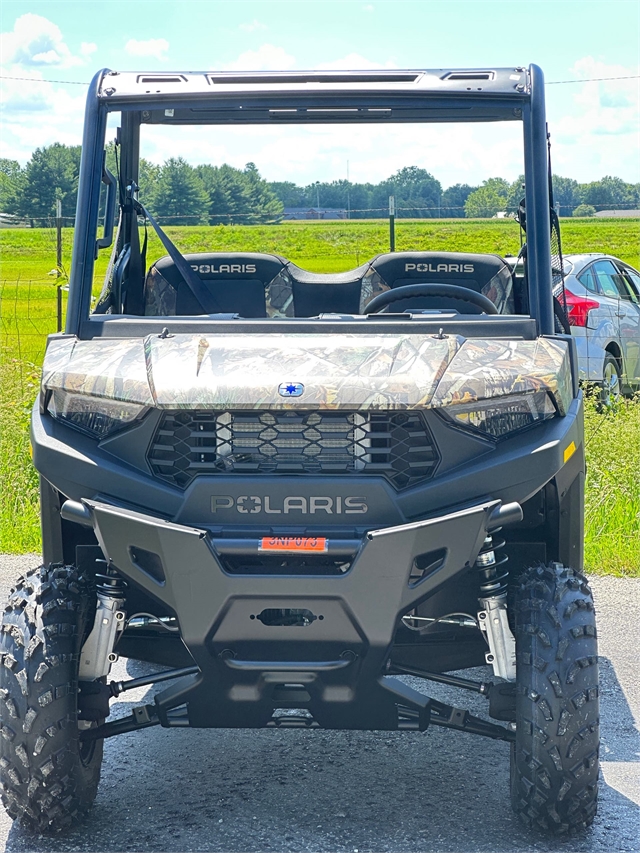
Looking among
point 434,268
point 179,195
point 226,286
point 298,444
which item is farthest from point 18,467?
point 298,444

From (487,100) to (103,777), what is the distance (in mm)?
2581

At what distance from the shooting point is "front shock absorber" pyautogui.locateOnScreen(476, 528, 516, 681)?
131 inches

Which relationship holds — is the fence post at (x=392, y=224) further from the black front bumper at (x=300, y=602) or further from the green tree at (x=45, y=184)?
the black front bumper at (x=300, y=602)

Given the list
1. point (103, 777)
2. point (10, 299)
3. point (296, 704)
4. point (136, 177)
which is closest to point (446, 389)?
point (296, 704)

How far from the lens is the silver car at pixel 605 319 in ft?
34.0

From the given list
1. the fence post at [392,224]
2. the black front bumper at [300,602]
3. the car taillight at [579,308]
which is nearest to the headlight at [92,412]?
the black front bumper at [300,602]

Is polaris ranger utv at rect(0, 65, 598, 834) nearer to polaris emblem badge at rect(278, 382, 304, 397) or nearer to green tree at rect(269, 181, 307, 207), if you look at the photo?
polaris emblem badge at rect(278, 382, 304, 397)

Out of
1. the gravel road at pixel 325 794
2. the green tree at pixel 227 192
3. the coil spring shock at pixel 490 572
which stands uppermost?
the green tree at pixel 227 192

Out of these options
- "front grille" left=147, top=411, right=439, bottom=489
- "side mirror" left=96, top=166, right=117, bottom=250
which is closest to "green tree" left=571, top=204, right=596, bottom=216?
"side mirror" left=96, top=166, right=117, bottom=250

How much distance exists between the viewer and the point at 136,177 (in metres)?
4.90

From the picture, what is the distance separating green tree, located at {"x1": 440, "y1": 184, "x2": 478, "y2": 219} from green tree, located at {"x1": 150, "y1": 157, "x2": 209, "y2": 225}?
1099mm

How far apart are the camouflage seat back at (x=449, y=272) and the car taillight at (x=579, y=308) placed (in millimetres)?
5945

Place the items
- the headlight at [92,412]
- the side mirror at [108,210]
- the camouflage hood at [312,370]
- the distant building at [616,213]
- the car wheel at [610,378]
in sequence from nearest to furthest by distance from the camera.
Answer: the camouflage hood at [312,370]
the headlight at [92,412]
the side mirror at [108,210]
the distant building at [616,213]
the car wheel at [610,378]

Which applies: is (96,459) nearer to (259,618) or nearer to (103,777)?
(259,618)
